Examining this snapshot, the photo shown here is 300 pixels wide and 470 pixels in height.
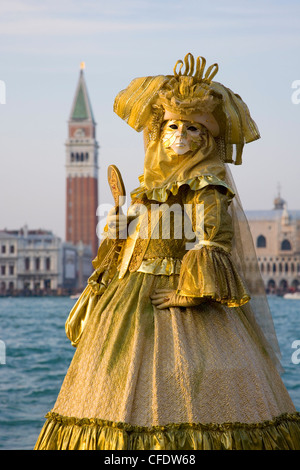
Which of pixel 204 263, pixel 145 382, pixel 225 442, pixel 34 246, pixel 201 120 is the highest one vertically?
pixel 201 120

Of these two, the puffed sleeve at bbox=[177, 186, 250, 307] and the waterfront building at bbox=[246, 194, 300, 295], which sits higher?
the puffed sleeve at bbox=[177, 186, 250, 307]

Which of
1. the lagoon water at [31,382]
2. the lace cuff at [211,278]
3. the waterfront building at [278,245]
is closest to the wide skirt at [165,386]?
the lace cuff at [211,278]

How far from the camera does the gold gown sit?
8.03ft

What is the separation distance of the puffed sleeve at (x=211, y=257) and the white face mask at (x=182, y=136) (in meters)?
0.18

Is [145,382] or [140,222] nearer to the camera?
[145,382]

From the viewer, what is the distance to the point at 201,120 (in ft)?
9.34

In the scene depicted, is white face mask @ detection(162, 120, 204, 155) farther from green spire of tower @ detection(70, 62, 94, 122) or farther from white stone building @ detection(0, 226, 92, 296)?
green spire of tower @ detection(70, 62, 94, 122)

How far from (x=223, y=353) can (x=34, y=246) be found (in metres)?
52.3

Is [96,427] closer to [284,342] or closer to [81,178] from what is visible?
[284,342]

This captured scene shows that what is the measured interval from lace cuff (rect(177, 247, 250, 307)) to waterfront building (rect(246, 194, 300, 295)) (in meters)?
52.0

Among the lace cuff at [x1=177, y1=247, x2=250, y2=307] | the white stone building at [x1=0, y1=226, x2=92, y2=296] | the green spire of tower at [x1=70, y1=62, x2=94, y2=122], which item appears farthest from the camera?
the green spire of tower at [x1=70, y1=62, x2=94, y2=122]

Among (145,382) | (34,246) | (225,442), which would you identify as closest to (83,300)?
(145,382)

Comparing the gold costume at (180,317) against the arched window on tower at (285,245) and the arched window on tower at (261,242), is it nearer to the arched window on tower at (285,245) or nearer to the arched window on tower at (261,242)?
the arched window on tower at (261,242)

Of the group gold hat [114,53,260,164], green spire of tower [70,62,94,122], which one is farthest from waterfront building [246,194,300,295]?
gold hat [114,53,260,164]
